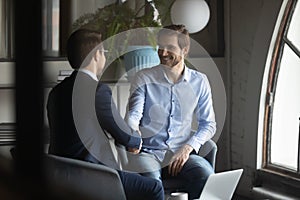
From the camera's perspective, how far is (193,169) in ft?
8.50

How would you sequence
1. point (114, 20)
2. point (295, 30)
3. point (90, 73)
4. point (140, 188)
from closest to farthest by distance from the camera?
point (90, 73) → point (140, 188) → point (114, 20) → point (295, 30)

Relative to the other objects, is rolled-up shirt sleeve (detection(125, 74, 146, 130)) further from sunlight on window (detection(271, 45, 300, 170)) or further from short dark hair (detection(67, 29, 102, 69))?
sunlight on window (detection(271, 45, 300, 170))

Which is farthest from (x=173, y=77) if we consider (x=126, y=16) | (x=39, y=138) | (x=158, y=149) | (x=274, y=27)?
(x=39, y=138)

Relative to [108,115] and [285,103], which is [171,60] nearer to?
[108,115]

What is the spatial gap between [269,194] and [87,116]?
1.41 m

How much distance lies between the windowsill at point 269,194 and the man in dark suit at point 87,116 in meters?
1.06

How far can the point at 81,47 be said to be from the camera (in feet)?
7.22

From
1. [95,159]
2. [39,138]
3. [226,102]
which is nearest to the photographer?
[39,138]

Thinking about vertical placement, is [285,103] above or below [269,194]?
above

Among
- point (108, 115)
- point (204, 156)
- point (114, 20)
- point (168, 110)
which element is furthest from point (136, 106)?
point (114, 20)

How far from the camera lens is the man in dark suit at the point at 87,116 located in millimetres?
2141

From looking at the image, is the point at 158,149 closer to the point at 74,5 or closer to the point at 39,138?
the point at 74,5

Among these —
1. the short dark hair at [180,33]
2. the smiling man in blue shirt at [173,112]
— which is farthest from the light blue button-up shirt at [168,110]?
the short dark hair at [180,33]

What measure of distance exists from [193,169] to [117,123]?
1.67 ft
